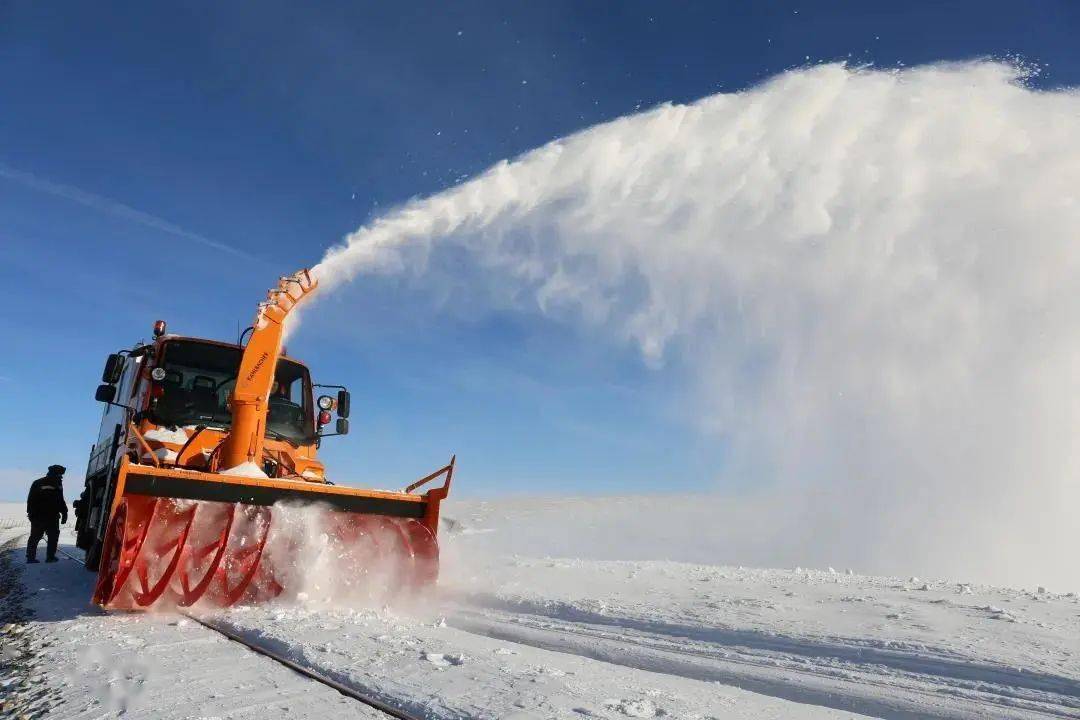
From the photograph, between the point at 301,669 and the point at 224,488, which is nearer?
the point at 301,669

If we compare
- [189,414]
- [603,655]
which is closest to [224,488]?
[189,414]

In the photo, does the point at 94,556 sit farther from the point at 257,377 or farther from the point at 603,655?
the point at 603,655

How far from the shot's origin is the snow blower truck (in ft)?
19.6

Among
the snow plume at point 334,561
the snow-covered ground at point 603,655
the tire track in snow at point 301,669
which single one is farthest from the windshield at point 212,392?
the tire track in snow at point 301,669

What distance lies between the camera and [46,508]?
1138 centimetres

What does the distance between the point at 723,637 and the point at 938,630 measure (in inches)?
63.6

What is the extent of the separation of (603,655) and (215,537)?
3683mm

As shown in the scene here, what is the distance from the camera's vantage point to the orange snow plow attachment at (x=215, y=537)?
5.82 m

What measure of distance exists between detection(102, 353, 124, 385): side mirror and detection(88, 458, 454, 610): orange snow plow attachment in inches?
76.4

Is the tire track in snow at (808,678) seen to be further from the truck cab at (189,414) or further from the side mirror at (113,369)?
the side mirror at (113,369)

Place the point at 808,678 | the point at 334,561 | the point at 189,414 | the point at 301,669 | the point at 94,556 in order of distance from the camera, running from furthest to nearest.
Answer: the point at 189,414 < the point at 94,556 < the point at 334,561 < the point at 808,678 < the point at 301,669

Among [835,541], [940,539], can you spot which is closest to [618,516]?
[835,541]

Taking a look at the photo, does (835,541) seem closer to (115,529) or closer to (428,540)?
(428,540)

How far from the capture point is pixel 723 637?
17.8ft
